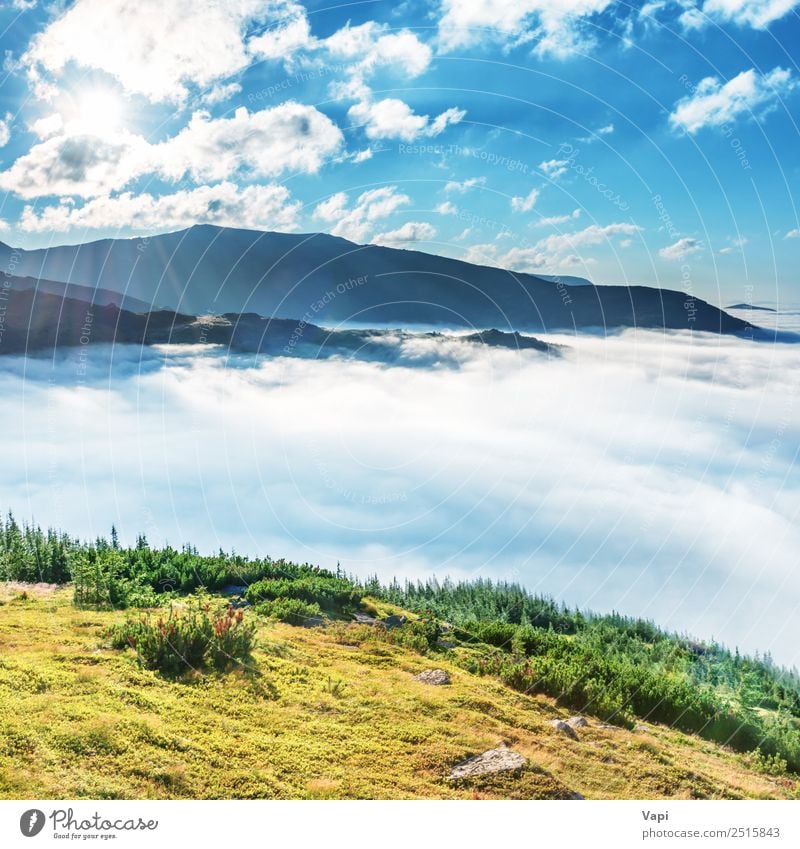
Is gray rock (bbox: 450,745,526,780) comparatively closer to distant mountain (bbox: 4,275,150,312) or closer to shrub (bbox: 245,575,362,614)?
shrub (bbox: 245,575,362,614)

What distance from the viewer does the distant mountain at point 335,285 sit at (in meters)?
11.3

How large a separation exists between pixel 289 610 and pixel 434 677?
218 cm

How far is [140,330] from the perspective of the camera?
11430 mm

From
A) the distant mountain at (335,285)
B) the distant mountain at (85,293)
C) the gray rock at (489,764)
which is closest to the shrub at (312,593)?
the gray rock at (489,764)

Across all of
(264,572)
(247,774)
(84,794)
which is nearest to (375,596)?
(264,572)

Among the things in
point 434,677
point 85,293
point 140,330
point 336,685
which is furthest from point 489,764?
point 85,293

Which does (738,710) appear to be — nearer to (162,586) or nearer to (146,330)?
(162,586)

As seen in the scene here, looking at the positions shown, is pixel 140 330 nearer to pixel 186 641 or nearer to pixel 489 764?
pixel 186 641

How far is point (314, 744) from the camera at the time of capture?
8.48 meters

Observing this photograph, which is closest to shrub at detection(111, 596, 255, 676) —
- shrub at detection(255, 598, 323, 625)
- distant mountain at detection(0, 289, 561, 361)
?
shrub at detection(255, 598, 323, 625)

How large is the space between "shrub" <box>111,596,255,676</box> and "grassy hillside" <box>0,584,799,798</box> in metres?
0.16

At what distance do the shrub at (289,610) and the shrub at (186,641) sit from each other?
1.05 metres

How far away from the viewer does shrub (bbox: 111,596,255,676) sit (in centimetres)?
896

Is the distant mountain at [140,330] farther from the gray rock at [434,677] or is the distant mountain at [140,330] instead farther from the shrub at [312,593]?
the gray rock at [434,677]
